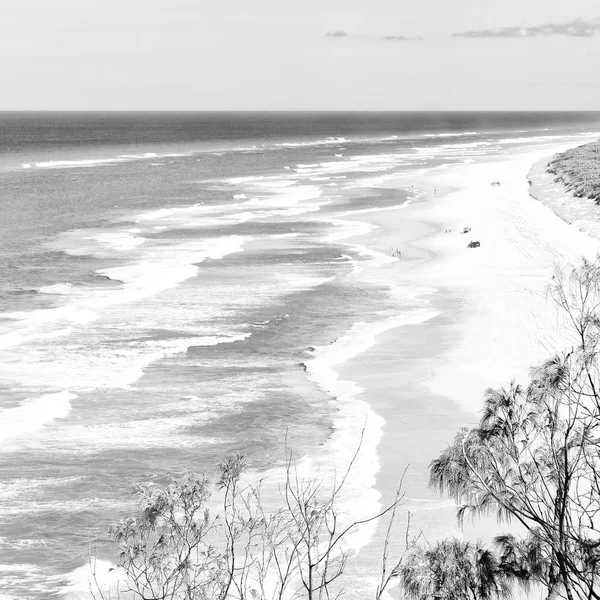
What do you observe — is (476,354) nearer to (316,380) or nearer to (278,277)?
(316,380)

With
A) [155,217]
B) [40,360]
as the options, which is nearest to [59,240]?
[155,217]

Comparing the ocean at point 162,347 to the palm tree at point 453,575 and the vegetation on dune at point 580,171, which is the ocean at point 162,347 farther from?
the vegetation on dune at point 580,171

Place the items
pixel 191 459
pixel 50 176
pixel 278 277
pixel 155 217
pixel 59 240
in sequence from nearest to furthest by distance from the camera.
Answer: pixel 191 459
pixel 278 277
pixel 59 240
pixel 155 217
pixel 50 176

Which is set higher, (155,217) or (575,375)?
(575,375)

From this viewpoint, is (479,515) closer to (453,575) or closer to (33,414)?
(453,575)

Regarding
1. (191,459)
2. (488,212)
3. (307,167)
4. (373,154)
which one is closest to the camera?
(191,459)

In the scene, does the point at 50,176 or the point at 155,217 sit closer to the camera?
the point at 155,217

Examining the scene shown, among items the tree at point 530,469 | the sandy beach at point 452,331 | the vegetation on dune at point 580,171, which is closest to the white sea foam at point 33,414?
the sandy beach at point 452,331

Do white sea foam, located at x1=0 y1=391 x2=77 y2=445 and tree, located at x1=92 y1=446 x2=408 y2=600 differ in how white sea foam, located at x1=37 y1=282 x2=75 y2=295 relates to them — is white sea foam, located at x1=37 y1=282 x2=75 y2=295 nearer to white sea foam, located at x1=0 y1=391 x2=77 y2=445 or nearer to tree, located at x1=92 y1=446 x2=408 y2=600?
white sea foam, located at x1=0 y1=391 x2=77 y2=445
